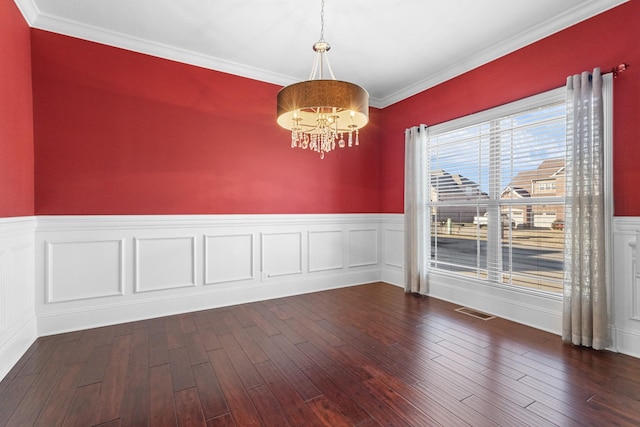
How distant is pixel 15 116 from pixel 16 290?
1.39 meters

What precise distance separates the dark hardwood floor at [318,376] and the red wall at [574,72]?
148cm

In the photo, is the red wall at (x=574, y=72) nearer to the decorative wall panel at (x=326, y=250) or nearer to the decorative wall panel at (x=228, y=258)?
the decorative wall panel at (x=326, y=250)

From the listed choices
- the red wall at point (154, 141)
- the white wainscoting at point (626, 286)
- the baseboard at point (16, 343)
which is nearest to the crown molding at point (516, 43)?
the white wainscoting at point (626, 286)

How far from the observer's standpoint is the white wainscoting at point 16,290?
2221 mm

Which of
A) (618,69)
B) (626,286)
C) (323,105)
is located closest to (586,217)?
(626,286)

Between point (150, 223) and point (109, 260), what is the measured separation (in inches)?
20.4

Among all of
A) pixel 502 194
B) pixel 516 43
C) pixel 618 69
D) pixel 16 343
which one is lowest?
pixel 16 343

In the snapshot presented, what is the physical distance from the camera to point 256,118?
155 inches

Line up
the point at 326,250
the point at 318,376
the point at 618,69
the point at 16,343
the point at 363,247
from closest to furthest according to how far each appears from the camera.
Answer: the point at 318,376 < the point at 16,343 < the point at 618,69 < the point at 326,250 < the point at 363,247

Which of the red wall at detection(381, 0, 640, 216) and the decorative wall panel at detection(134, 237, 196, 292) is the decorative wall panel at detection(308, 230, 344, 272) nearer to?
the decorative wall panel at detection(134, 237, 196, 292)

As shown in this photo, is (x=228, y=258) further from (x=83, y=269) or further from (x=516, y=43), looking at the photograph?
(x=516, y=43)

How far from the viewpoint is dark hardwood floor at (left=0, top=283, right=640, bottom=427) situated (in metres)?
1.75

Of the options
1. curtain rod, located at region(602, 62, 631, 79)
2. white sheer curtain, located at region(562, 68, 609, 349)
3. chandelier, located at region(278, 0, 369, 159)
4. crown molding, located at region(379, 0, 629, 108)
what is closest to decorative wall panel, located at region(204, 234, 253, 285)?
chandelier, located at region(278, 0, 369, 159)

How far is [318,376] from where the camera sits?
2.15 metres
